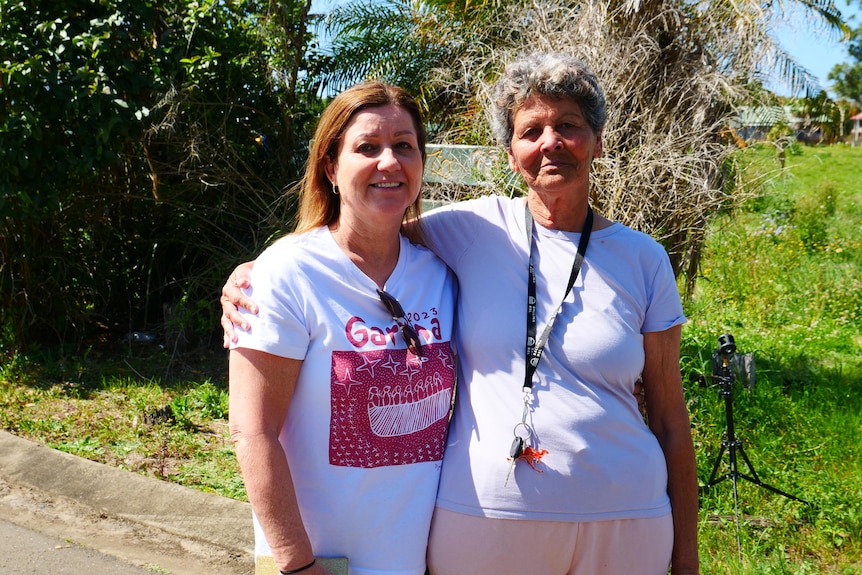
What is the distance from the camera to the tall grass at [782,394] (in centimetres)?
376

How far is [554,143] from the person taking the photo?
229cm

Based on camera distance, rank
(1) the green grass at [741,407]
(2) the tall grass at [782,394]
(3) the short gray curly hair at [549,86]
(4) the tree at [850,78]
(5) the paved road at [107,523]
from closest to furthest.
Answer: (3) the short gray curly hair at [549,86], (2) the tall grass at [782,394], (1) the green grass at [741,407], (5) the paved road at [107,523], (4) the tree at [850,78]

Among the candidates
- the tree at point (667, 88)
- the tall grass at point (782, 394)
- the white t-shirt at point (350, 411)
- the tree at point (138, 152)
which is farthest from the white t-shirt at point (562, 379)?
the tree at point (138, 152)

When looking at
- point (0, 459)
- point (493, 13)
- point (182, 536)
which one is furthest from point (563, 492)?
point (493, 13)

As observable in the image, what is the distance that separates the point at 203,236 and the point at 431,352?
526 cm

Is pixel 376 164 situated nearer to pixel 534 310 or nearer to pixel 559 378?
pixel 534 310

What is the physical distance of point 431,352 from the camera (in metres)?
2.18

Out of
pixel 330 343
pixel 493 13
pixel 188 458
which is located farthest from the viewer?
pixel 493 13

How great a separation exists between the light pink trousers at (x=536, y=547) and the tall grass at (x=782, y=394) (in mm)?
1567

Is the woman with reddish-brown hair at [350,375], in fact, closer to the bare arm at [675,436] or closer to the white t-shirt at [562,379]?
the white t-shirt at [562,379]

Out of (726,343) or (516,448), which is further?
(726,343)

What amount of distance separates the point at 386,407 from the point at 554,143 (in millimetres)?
831

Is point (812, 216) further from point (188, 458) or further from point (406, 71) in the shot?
point (188, 458)

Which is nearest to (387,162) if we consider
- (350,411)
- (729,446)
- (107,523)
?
(350,411)
